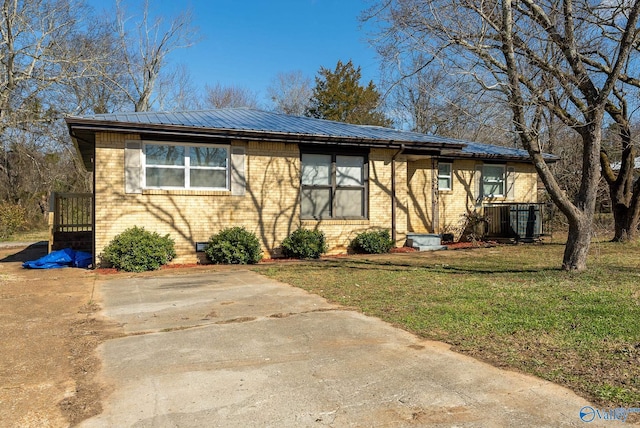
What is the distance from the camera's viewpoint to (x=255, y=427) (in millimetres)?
3033

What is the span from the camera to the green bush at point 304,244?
12406mm

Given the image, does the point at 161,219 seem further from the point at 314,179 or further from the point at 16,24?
the point at 16,24

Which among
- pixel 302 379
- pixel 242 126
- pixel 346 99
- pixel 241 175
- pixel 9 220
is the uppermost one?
pixel 346 99

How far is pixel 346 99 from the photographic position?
3734cm

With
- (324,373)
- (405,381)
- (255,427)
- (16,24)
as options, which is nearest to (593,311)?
(405,381)

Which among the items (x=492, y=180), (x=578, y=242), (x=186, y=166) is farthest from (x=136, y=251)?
(x=492, y=180)

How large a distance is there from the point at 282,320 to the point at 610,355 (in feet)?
11.7

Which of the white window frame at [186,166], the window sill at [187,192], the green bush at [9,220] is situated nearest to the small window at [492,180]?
the white window frame at [186,166]

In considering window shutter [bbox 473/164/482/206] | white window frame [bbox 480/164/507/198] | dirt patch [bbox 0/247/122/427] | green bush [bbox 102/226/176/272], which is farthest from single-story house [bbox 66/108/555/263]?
white window frame [bbox 480/164/507/198]

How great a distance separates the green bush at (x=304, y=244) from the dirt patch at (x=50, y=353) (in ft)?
17.1

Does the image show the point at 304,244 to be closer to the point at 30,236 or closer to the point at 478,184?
the point at 478,184

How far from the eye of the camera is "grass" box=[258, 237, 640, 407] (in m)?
4.09

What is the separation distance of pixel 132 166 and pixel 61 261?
2964 millimetres

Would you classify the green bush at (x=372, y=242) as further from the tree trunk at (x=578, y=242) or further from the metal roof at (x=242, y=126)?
the tree trunk at (x=578, y=242)
